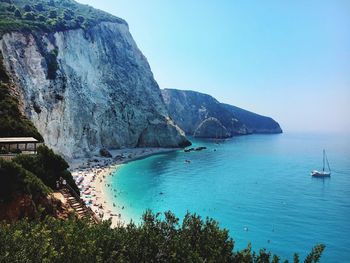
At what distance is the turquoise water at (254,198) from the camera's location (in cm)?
4809

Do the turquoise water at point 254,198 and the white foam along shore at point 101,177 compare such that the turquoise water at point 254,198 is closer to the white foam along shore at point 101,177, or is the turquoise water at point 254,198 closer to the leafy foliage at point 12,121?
the white foam along shore at point 101,177

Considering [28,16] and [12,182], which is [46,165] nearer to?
[12,182]

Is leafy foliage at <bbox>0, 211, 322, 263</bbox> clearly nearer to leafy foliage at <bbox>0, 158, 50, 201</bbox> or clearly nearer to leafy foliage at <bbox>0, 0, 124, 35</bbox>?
leafy foliage at <bbox>0, 158, 50, 201</bbox>

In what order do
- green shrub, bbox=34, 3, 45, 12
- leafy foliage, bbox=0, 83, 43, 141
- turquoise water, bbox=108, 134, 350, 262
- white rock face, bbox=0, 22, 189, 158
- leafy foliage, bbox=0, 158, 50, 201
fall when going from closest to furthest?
leafy foliage, bbox=0, 158, 50, 201
leafy foliage, bbox=0, 83, 43, 141
turquoise water, bbox=108, 134, 350, 262
white rock face, bbox=0, 22, 189, 158
green shrub, bbox=34, 3, 45, 12

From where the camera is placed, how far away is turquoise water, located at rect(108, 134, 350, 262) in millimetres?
48094

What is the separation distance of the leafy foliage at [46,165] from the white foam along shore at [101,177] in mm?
8415

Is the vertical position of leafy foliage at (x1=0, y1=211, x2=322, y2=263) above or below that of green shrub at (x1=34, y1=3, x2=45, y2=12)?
below

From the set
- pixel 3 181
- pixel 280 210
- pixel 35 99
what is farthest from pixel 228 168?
pixel 3 181

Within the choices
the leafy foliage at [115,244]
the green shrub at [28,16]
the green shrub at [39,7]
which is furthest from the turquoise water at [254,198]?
the green shrub at [39,7]

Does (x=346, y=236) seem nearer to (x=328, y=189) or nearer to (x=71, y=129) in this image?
(x=328, y=189)

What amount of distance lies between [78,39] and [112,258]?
362 feet

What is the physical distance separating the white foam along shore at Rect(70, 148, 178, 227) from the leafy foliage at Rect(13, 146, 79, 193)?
27.6 feet

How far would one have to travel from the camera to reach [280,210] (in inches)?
2404

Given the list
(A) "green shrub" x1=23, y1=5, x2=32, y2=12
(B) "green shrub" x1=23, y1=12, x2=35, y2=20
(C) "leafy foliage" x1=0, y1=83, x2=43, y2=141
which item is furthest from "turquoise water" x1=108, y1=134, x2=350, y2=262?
(A) "green shrub" x1=23, y1=5, x2=32, y2=12
